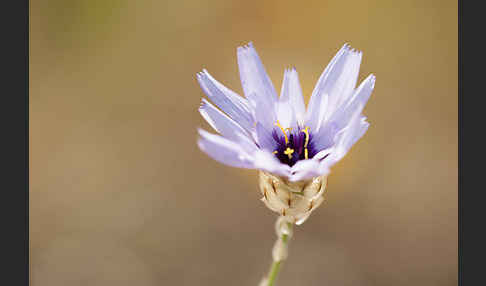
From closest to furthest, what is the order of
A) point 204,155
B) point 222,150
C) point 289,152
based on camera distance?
point 222,150
point 289,152
point 204,155

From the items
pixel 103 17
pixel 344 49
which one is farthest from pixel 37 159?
pixel 344 49

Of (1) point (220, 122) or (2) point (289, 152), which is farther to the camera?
(2) point (289, 152)

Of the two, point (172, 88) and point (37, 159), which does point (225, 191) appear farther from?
point (37, 159)

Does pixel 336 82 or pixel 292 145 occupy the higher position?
pixel 336 82

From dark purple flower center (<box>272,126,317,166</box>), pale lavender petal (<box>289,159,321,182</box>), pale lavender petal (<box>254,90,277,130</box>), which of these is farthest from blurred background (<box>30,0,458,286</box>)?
pale lavender petal (<box>289,159,321,182</box>)

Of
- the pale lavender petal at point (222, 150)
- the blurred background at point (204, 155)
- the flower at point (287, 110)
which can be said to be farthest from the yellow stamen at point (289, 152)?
the blurred background at point (204, 155)

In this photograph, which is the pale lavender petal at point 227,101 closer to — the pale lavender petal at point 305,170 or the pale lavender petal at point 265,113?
the pale lavender petal at point 265,113

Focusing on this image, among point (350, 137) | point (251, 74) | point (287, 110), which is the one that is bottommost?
point (350, 137)

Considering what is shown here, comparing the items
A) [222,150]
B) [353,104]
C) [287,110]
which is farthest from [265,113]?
[222,150]

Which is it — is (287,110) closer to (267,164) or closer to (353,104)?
(353,104)
